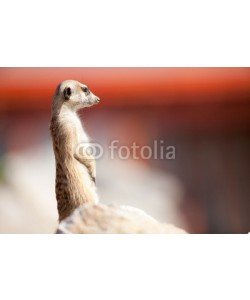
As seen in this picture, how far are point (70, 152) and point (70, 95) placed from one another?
0.43 metres

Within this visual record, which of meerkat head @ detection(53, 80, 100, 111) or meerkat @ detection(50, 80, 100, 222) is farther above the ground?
meerkat head @ detection(53, 80, 100, 111)

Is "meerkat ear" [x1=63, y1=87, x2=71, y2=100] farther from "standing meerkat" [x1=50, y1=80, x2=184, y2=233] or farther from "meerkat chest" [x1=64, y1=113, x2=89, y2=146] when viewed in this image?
"meerkat chest" [x1=64, y1=113, x2=89, y2=146]

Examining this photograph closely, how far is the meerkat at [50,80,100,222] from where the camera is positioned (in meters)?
3.92

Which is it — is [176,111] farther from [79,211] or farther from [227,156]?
[79,211]

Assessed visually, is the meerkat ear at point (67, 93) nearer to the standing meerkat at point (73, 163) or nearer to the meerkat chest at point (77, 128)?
the standing meerkat at point (73, 163)

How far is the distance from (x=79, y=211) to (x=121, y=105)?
35.9 inches

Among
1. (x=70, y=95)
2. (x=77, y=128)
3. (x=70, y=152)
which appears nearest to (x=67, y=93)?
(x=70, y=95)

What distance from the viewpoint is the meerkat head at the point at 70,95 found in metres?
3.98

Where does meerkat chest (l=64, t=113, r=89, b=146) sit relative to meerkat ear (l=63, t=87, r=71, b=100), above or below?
below

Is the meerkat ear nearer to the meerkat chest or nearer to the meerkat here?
the meerkat

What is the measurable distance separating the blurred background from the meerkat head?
0.05 metres

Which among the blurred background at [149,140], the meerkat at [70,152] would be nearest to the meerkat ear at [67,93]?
the meerkat at [70,152]

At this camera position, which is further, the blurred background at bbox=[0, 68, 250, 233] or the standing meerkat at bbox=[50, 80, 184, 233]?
the blurred background at bbox=[0, 68, 250, 233]

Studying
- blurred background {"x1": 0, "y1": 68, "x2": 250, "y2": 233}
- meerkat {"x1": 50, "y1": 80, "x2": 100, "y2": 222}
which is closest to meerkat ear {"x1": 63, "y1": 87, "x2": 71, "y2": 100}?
meerkat {"x1": 50, "y1": 80, "x2": 100, "y2": 222}
